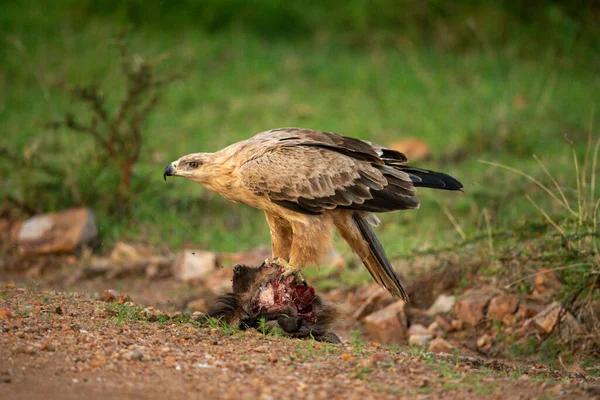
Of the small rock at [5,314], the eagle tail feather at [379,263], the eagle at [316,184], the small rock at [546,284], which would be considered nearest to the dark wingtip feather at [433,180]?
the eagle at [316,184]

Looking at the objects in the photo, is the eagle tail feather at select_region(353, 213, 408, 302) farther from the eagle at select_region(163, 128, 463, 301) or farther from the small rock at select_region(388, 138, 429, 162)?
the small rock at select_region(388, 138, 429, 162)

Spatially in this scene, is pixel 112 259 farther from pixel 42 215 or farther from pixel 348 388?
pixel 348 388

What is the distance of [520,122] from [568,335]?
4.78m

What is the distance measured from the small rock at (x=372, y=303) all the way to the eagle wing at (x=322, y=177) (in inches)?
57.3

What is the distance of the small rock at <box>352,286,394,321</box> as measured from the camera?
260 inches

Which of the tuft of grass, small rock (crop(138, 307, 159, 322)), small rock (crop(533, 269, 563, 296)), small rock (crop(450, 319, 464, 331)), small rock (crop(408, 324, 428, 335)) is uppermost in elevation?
small rock (crop(138, 307, 159, 322))

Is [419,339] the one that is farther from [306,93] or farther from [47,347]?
[306,93]

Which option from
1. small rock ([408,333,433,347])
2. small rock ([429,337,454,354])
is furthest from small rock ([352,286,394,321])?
small rock ([429,337,454,354])

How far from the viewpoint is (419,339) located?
6.04m

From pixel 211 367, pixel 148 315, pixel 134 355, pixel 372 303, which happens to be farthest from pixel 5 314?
pixel 372 303

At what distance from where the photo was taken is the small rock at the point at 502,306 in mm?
6137

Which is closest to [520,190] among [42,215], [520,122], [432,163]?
[432,163]

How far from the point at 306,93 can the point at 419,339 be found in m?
6.16

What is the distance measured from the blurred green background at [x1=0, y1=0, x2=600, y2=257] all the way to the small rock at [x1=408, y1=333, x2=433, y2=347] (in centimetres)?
99
